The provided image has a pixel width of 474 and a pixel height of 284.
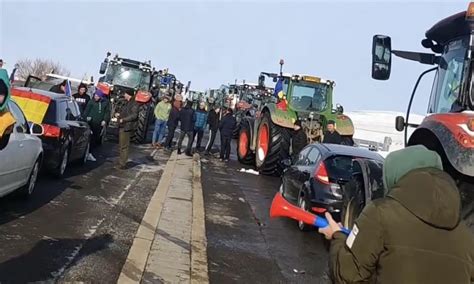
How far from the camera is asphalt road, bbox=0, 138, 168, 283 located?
6.02 m

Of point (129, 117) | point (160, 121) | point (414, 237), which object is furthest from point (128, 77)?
point (414, 237)

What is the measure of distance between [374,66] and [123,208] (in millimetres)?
4446

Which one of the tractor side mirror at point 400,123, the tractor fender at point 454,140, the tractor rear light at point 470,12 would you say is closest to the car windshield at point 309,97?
the tractor side mirror at point 400,123

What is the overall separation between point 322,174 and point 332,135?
5.93 m

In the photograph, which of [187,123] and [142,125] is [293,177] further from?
[142,125]

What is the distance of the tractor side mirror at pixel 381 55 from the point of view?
695 centimetres

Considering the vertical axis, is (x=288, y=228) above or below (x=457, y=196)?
below

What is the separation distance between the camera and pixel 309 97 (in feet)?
57.9

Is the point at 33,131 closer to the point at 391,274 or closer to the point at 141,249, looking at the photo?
the point at 141,249

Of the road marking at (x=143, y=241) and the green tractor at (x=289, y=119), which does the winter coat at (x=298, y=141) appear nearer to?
the green tractor at (x=289, y=119)

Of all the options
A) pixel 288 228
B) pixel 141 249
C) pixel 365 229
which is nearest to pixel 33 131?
pixel 141 249

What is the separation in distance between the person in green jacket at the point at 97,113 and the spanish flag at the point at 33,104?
4672 millimetres

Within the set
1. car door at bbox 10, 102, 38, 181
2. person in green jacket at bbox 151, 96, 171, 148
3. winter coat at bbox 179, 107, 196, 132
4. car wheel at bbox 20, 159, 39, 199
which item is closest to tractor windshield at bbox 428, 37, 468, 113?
car door at bbox 10, 102, 38, 181

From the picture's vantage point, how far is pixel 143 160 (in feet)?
A: 53.4
